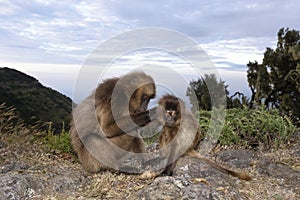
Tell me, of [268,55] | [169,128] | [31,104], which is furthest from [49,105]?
[169,128]

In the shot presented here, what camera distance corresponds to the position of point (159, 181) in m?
4.80

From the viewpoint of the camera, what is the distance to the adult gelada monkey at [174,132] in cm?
539

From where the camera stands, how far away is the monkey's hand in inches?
210

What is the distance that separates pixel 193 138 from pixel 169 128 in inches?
19.5

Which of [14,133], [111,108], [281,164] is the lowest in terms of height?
[281,164]

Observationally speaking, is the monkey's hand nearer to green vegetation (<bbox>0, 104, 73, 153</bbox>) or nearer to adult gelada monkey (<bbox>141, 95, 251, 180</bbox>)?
adult gelada monkey (<bbox>141, 95, 251, 180</bbox>)

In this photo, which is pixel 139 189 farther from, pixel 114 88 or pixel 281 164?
pixel 281 164

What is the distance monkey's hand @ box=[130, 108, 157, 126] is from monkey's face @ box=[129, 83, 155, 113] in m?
0.18

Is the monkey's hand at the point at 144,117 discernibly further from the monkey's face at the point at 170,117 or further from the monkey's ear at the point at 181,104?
the monkey's ear at the point at 181,104

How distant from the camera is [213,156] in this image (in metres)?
6.85

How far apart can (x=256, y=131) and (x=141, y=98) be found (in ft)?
10.9

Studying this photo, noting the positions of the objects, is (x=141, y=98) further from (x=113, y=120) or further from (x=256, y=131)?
(x=256, y=131)

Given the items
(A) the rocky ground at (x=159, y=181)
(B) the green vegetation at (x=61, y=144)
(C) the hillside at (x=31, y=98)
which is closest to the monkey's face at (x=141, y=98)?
(A) the rocky ground at (x=159, y=181)

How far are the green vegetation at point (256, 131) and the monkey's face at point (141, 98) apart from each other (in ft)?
8.61
